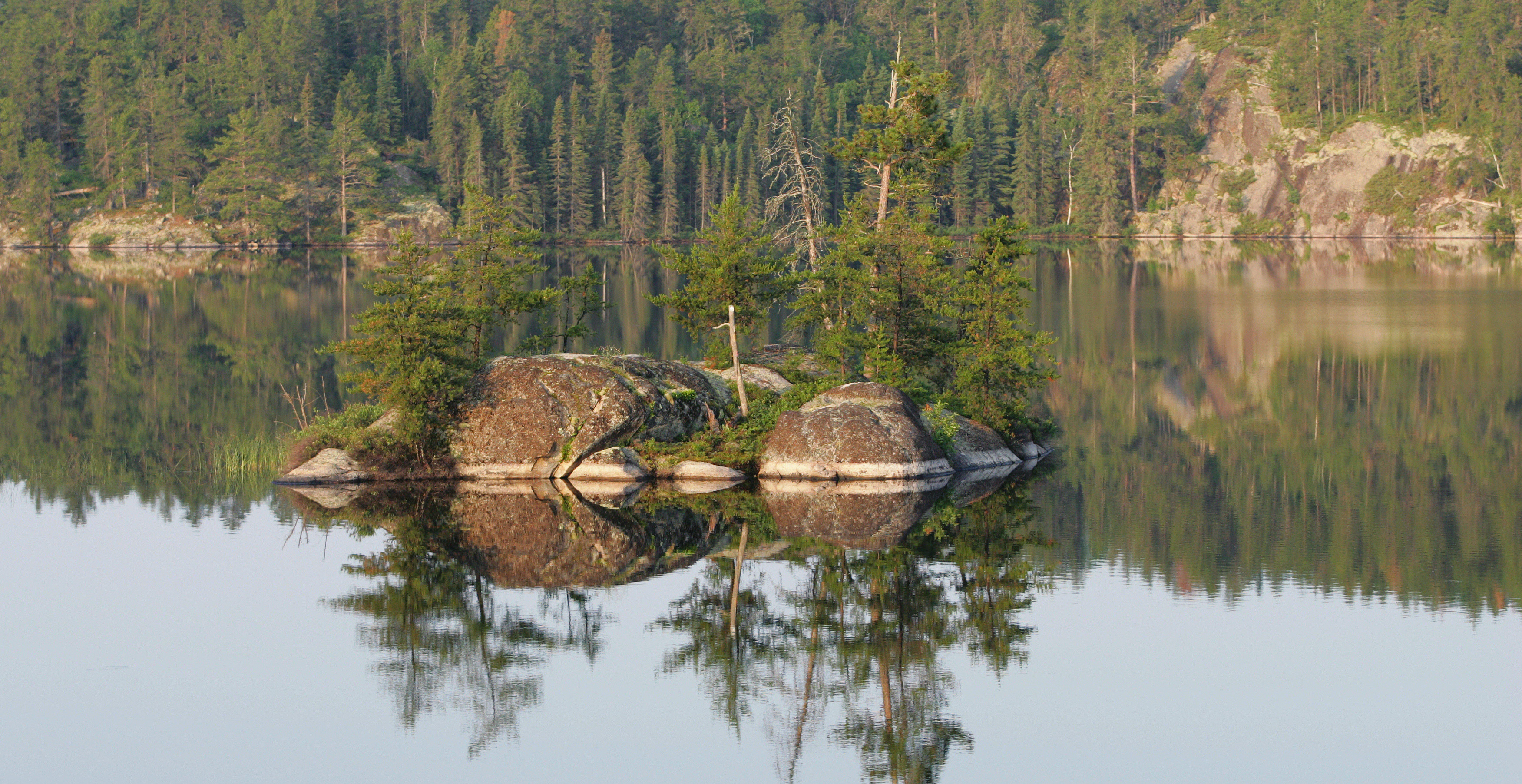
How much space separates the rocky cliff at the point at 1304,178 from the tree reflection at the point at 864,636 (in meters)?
113

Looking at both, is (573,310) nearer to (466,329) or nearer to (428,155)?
(466,329)

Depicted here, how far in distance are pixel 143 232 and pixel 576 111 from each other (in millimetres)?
39526

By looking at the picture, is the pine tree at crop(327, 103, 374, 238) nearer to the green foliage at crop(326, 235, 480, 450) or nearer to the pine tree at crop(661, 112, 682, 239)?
the pine tree at crop(661, 112, 682, 239)

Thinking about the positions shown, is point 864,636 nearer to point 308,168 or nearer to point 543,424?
point 543,424

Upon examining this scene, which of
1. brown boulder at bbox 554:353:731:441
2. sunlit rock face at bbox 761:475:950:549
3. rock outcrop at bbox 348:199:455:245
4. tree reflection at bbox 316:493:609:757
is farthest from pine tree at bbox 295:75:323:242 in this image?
tree reflection at bbox 316:493:609:757

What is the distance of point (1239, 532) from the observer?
74.5 ft

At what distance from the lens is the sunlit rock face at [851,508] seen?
2223 centimetres

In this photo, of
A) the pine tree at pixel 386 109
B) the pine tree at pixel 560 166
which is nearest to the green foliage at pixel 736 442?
the pine tree at pixel 560 166

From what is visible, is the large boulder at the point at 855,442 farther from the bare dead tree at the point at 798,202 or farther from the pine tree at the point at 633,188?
the pine tree at the point at 633,188

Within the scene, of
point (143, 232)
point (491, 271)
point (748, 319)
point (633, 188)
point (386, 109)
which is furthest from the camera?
point (386, 109)

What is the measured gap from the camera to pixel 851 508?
2431cm

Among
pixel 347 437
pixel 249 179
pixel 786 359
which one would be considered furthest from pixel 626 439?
pixel 249 179

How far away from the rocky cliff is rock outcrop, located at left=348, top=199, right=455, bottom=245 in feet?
211

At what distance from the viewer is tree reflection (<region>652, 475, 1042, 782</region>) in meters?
14.3
